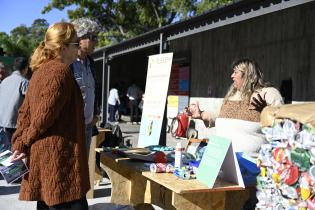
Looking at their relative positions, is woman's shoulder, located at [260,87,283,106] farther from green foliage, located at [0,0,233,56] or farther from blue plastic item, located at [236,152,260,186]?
green foliage, located at [0,0,233,56]

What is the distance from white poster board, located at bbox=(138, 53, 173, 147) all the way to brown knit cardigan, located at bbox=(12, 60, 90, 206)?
285 cm

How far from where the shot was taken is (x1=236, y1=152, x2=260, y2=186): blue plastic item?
3117 millimetres

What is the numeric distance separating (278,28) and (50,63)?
6.59 metres

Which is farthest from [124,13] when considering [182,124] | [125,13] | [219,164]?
[219,164]

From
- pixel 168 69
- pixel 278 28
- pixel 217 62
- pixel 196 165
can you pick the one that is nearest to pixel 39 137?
pixel 196 165

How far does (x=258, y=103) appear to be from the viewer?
3475mm

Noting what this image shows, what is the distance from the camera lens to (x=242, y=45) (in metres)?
9.81

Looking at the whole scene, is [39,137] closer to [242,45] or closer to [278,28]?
[278,28]

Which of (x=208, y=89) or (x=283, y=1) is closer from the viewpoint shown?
(x=283, y=1)

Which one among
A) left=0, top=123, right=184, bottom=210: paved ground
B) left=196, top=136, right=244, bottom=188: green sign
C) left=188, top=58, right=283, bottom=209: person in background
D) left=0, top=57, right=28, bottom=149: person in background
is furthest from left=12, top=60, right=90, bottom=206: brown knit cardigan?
left=0, top=57, right=28, bottom=149: person in background

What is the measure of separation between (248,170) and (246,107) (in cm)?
59

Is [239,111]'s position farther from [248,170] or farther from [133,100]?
[133,100]

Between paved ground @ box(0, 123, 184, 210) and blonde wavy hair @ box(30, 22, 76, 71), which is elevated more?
blonde wavy hair @ box(30, 22, 76, 71)

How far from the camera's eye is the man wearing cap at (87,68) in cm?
372
